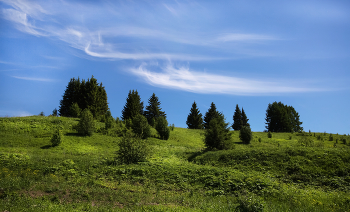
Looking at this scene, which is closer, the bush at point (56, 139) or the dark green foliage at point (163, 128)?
the bush at point (56, 139)

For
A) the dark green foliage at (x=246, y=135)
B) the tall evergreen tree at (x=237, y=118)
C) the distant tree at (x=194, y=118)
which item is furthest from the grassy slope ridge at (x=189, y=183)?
the tall evergreen tree at (x=237, y=118)

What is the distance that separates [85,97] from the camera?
5119 cm

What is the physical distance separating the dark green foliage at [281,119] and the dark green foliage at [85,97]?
57.5m

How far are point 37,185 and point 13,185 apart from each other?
104 centimetres

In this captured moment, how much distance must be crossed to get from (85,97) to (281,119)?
63.2 m

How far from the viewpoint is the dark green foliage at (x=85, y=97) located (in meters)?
50.8

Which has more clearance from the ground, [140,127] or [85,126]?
[140,127]

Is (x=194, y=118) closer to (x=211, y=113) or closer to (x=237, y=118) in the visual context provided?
(x=211, y=113)

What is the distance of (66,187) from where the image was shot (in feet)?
36.6

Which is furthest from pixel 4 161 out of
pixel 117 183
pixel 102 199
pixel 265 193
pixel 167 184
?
pixel 265 193

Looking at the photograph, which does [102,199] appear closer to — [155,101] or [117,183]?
[117,183]

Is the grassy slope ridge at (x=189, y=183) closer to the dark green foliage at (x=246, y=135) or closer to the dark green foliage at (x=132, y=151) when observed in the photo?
the dark green foliage at (x=132, y=151)

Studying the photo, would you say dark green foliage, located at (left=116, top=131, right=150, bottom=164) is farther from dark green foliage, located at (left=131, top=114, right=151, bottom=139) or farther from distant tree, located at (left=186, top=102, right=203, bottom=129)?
distant tree, located at (left=186, top=102, right=203, bottom=129)

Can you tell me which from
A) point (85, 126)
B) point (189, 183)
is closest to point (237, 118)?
point (85, 126)
